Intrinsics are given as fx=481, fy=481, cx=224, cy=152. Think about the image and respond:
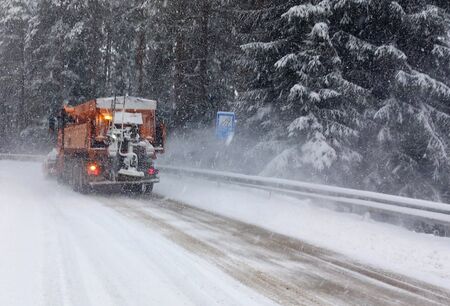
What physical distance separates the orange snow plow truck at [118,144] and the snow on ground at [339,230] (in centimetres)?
151

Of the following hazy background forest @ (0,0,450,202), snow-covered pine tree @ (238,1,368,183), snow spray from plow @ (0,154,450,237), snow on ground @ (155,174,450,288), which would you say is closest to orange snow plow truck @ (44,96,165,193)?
snow on ground @ (155,174,450,288)

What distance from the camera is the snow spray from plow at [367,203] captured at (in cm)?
965

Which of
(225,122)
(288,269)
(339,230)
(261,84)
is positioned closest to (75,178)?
(225,122)

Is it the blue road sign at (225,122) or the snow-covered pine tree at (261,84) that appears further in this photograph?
the snow-covered pine tree at (261,84)

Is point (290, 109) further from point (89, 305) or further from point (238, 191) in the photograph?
point (89, 305)

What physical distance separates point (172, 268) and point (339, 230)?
16.2 ft

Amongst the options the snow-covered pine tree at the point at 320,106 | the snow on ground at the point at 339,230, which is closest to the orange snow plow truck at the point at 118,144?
the snow on ground at the point at 339,230

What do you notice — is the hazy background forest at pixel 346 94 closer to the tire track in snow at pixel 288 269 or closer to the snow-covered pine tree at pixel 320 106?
the snow-covered pine tree at pixel 320 106

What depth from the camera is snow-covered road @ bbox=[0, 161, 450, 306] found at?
557 cm

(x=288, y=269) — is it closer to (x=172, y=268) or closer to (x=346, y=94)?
(x=172, y=268)

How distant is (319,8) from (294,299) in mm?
11840

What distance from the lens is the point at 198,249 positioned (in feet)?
26.2

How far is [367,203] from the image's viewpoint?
36.6 feet

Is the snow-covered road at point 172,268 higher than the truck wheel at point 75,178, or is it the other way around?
the truck wheel at point 75,178
